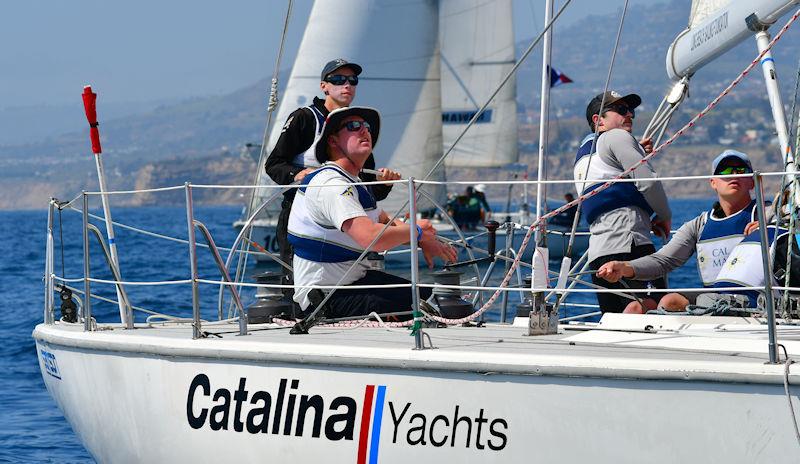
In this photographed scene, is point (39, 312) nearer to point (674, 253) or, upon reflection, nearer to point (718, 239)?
point (674, 253)

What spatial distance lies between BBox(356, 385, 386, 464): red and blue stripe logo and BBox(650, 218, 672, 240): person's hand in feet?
7.55

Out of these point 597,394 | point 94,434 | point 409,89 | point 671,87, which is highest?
point 409,89

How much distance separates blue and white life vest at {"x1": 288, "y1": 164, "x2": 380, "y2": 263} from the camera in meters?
5.81

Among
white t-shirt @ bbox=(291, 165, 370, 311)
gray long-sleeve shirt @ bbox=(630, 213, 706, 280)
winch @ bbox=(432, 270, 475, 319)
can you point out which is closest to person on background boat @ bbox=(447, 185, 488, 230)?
winch @ bbox=(432, 270, 475, 319)

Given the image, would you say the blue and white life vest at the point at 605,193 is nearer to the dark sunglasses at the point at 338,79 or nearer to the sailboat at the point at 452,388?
the sailboat at the point at 452,388

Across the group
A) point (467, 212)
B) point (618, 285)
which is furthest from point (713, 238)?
point (467, 212)

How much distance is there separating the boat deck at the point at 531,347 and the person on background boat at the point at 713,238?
44 cm

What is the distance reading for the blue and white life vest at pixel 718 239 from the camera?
5863 millimetres

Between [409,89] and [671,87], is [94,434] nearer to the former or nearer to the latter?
[671,87]

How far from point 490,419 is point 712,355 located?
32.8 inches

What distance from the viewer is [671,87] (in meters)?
7.34

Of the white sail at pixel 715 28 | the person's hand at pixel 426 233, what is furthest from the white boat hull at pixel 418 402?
the white sail at pixel 715 28

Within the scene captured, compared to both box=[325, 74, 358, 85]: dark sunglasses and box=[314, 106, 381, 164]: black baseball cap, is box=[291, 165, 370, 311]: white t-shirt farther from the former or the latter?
box=[325, 74, 358, 85]: dark sunglasses

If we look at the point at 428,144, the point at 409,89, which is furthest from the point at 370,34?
the point at 428,144
